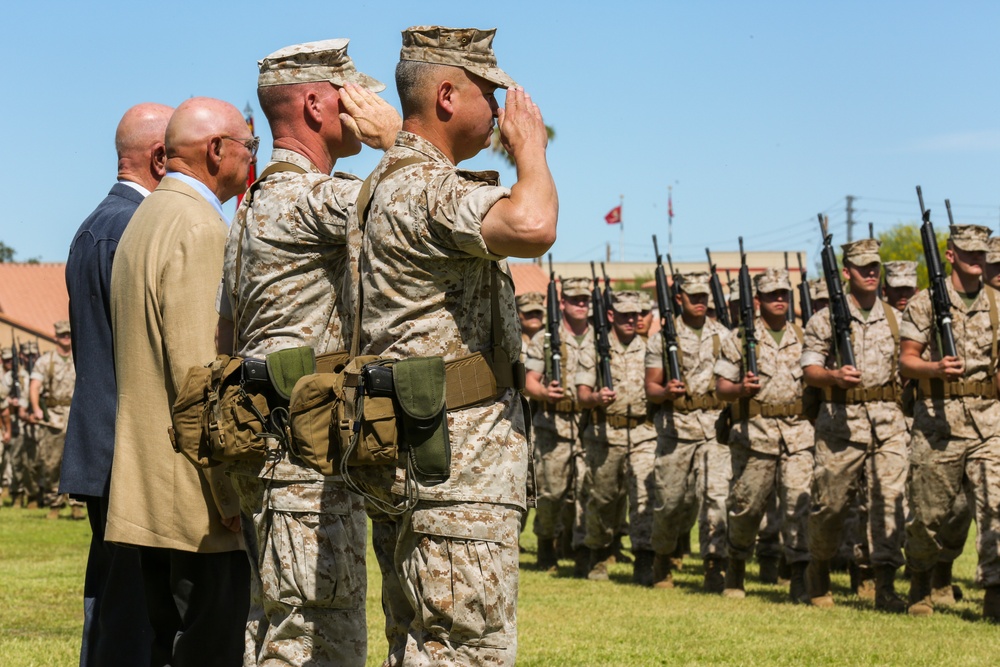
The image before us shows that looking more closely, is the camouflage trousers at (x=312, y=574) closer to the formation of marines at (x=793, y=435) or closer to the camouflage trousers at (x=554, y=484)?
the formation of marines at (x=793, y=435)

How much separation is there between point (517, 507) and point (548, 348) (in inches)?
384

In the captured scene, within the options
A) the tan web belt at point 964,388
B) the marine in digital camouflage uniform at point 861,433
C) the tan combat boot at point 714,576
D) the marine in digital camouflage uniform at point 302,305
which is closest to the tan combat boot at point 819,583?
the marine in digital camouflage uniform at point 861,433

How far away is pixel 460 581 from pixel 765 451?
299 inches

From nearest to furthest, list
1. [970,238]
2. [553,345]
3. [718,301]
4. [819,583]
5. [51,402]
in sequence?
[970,238]
[819,583]
[553,345]
[718,301]
[51,402]

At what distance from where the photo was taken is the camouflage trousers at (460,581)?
151 inches

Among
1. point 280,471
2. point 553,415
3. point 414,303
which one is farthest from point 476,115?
point 553,415

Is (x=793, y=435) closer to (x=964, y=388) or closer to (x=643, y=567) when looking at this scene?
(x=964, y=388)

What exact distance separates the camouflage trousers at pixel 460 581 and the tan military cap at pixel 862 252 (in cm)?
737

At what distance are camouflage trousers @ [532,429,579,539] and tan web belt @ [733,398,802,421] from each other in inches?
110

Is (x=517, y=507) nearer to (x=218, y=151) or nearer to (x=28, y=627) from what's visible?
(x=218, y=151)

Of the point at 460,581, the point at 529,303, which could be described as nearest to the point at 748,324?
the point at 529,303

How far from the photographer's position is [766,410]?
11.2 metres

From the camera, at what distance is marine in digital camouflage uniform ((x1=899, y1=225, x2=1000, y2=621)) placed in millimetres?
9398

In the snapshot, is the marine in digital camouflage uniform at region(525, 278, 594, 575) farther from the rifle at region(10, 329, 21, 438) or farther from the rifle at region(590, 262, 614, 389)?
the rifle at region(10, 329, 21, 438)
